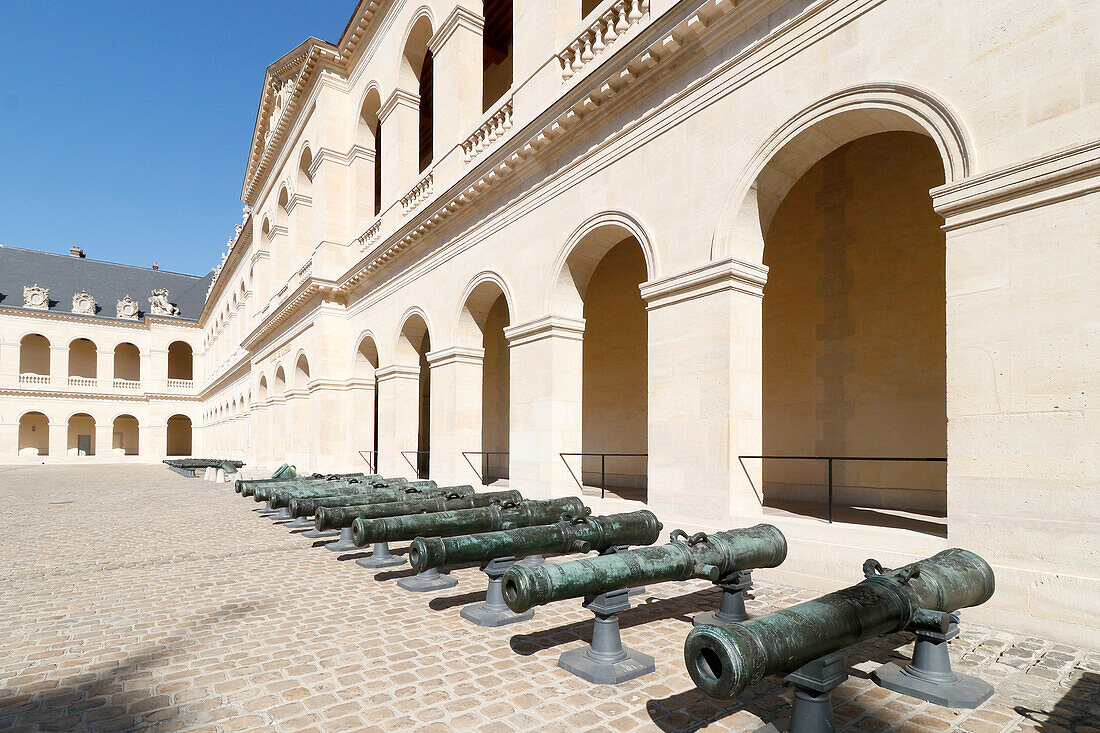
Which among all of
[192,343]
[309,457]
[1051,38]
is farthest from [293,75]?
[192,343]

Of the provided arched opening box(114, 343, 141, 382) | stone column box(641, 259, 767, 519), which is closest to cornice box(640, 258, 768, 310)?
stone column box(641, 259, 767, 519)

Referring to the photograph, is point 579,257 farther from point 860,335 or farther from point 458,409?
Result: point 458,409

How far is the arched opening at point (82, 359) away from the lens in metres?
51.8

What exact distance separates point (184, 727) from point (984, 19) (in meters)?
8.11

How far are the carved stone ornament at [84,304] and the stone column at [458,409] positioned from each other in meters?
51.9

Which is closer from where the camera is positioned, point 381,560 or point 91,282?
point 381,560

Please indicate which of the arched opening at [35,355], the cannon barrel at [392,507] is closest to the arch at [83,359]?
the arched opening at [35,355]

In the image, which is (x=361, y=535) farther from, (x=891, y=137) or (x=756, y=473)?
(x=891, y=137)

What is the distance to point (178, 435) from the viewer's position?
5759 cm

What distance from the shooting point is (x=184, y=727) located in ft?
11.4

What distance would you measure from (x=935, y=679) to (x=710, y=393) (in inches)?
165

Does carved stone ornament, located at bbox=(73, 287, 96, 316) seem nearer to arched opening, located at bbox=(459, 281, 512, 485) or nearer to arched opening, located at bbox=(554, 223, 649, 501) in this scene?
arched opening, located at bbox=(459, 281, 512, 485)

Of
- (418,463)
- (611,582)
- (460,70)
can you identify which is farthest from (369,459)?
(611,582)

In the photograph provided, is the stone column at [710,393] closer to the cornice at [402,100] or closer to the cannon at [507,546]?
the cannon at [507,546]
